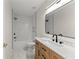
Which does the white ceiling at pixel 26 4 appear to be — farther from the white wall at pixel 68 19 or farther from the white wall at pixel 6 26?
the white wall at pixel 68 19

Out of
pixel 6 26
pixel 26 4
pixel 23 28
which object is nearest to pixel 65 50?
pixel 6 26

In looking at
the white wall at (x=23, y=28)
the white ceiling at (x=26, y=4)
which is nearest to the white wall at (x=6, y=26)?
the white ceiling at (x=26, y=4)

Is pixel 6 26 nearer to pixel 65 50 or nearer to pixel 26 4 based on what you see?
pixel 65 50

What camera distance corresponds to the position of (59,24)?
271cm

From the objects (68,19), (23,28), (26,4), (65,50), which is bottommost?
(65,50)

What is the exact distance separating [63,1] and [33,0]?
151 cm

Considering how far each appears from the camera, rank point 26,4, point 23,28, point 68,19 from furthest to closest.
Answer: point 23,28, point 26,4, point 68,19

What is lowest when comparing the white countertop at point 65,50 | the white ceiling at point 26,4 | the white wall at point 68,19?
the white countertop at point 65,50

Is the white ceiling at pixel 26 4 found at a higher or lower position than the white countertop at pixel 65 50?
higher

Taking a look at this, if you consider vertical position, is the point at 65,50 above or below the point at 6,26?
below

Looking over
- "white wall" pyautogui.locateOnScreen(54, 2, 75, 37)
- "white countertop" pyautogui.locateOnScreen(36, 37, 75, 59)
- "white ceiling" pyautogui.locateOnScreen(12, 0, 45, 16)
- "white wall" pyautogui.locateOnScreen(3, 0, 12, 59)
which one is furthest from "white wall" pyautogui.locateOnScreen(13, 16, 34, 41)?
"white countertop" pyautogui.locateOnScreen(36, 37, 75, 59)

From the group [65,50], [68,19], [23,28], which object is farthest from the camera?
[23,28]

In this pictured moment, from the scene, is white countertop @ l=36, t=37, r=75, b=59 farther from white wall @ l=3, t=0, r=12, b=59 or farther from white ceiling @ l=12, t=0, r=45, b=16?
white ceiling @ l=12, t=0, r=45, b=16
